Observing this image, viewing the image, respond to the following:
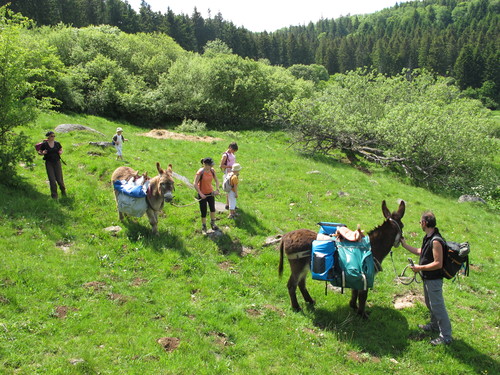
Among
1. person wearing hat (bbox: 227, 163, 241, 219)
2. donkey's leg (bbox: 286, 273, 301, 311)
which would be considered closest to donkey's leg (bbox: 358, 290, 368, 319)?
donkey's leg (bbox: 286, 273, 301, 311)

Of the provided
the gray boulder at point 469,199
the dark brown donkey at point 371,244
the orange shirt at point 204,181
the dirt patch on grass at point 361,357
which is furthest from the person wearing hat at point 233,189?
the gray boulder at point 469,199

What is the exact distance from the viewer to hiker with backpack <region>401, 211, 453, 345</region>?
6219 millimetres

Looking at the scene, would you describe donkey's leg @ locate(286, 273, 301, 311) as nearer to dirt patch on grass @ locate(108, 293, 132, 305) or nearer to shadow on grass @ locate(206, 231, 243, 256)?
shadow on grass @ locate(206, 231, 243, 256)

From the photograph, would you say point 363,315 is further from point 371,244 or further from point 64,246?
point 64,246

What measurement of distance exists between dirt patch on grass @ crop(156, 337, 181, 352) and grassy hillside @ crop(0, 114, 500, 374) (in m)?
0.05

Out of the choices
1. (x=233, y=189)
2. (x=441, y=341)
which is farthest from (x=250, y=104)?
(x=441, y=341)

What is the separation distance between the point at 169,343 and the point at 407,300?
223 inches

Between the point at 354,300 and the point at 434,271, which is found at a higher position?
the point at 434,271

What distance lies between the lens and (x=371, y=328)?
7.09m

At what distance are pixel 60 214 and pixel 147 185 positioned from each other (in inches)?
123

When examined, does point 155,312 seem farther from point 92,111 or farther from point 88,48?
point 88,48

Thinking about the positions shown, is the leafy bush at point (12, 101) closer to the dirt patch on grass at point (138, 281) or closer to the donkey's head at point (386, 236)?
the dirt patch on grass at point (138, 281)

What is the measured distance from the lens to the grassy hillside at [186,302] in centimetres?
585

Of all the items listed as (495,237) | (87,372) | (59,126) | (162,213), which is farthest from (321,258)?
(59,126)
